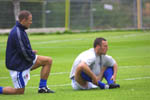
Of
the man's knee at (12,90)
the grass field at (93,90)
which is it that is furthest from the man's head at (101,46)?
the man's knee at (12,90)

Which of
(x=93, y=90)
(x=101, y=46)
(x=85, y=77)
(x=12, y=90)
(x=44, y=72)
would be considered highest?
(x=101, y=46)

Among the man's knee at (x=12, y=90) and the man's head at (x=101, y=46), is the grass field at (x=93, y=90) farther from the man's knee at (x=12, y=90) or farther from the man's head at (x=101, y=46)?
the man's head at (x=101, y=46)

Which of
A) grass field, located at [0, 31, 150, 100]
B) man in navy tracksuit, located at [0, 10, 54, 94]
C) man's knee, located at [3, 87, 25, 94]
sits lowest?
grass field, located at [0, 31, 150, 100]

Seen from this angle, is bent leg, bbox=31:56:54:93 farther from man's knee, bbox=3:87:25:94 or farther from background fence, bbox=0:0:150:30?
background fence, bbox=0:0:150:30

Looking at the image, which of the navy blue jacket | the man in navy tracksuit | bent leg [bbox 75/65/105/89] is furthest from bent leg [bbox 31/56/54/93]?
bent leg [bbox 75/65/105/89]

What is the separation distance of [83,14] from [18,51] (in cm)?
2403

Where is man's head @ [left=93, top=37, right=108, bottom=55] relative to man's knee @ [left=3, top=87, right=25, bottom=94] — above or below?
above

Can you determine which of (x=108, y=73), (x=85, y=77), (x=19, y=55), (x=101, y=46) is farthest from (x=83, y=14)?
(x=19, y=55)

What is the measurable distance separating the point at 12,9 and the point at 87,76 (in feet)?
73.8

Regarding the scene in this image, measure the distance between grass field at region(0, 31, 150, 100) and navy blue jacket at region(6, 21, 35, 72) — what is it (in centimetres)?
62

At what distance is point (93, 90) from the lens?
32.5 feet

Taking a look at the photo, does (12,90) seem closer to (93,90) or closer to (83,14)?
(93,90)

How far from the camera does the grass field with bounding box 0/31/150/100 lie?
29.3 ft

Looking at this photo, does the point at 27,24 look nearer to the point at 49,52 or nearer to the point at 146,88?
the point at 146,88
